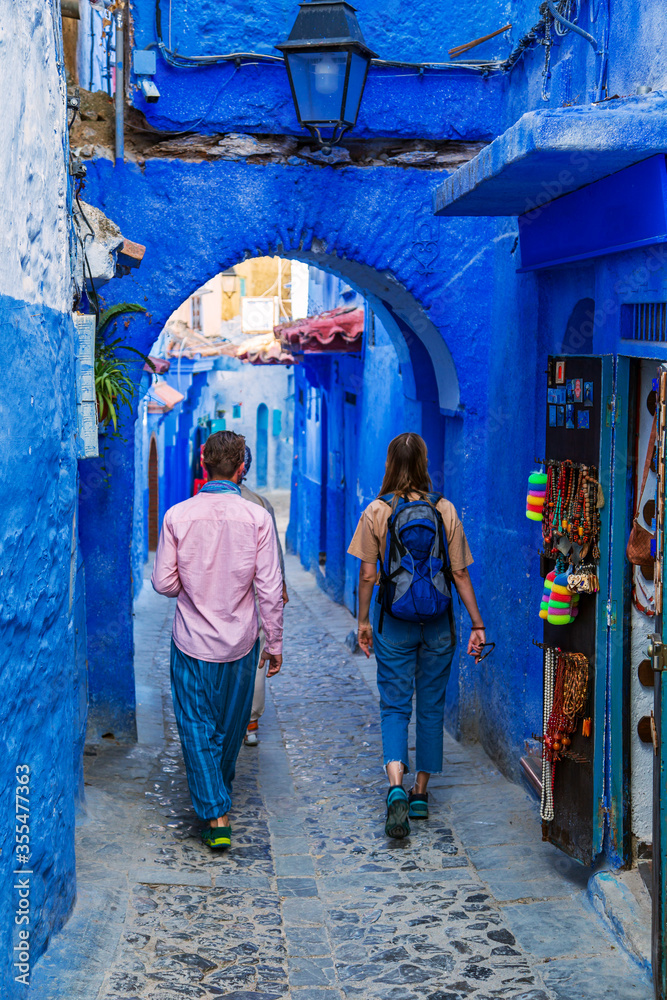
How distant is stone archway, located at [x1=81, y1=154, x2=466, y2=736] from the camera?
20.3ft

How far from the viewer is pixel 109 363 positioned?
5.82 metres

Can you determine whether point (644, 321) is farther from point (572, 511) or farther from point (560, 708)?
point (560, 708)

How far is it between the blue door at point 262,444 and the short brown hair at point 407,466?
29.9 meters

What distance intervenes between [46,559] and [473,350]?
12.3 feet

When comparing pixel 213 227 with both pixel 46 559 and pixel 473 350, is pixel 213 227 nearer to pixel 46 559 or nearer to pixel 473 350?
pixel 473 350

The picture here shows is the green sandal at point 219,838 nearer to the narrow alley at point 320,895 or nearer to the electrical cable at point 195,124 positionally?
the narrow alley at point 320,895

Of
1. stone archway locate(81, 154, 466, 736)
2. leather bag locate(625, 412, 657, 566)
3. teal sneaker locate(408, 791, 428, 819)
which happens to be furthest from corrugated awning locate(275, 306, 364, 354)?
leather bag locate(625, 412, 657, 566)

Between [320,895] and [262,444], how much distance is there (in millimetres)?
31031

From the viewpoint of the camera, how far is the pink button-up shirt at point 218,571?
4.64 m

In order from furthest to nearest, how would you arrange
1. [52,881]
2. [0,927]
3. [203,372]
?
[203,372]
[52,881]
[0,927]

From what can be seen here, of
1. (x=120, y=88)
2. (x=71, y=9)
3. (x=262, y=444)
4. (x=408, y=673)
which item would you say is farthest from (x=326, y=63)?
(x=262, y=444)

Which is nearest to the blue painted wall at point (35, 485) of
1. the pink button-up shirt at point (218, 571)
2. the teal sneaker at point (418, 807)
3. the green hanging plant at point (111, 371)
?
the pink button-up shirt at point (218, 571)

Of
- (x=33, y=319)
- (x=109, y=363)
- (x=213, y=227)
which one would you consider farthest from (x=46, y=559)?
(x=213, y=227)

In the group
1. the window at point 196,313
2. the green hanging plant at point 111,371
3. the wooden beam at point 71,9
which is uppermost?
the window at point 196,313
